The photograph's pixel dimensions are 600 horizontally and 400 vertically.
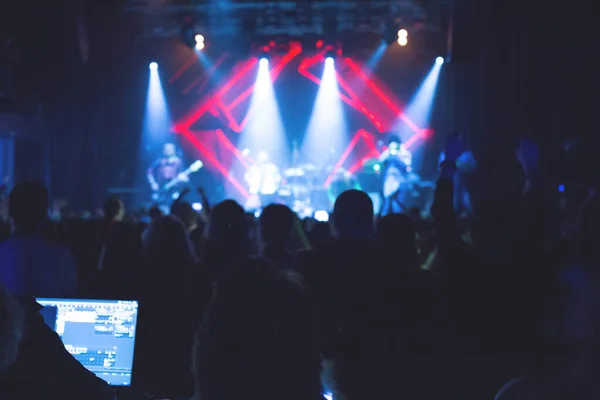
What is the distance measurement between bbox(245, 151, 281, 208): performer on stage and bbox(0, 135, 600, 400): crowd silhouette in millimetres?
10199

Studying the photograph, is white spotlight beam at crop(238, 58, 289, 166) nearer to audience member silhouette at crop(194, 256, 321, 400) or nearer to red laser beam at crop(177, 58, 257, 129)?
red laser beam at crop(177, 58, 257, 129)

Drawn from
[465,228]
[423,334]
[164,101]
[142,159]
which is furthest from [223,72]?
[423,334]

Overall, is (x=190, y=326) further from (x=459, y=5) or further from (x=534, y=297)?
(x=459, y=5)

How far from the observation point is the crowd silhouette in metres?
1.46

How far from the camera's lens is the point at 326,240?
285 cm

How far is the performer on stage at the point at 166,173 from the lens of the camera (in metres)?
13.9

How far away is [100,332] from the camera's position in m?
2.32

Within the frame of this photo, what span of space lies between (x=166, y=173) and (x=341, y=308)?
11.7 meters

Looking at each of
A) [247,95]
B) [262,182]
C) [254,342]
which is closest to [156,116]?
[247,95]

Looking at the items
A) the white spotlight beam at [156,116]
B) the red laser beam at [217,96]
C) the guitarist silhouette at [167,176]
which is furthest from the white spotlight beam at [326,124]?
the white spotlight beam at [156,116]

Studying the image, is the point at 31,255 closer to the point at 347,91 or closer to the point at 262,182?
the point at 262,182

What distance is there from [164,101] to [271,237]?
12850 millimetres

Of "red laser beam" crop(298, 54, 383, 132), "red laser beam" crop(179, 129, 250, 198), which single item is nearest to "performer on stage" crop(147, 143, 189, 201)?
"red laser beam" crop(179, 129, 250, 198)

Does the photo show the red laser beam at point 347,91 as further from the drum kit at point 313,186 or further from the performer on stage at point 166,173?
the performer on stage at point 166,173
